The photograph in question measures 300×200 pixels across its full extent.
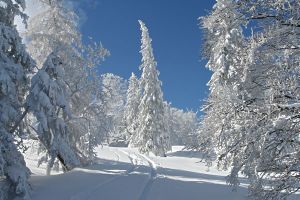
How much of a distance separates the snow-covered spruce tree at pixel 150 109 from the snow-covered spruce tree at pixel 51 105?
1199 inches

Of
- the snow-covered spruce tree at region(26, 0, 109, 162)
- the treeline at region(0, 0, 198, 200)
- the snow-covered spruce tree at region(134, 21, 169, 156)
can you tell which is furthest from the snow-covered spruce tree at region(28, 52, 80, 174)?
the snow-covered spruce tree at region(134, 21, 169, 156)

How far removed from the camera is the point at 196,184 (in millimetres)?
19453

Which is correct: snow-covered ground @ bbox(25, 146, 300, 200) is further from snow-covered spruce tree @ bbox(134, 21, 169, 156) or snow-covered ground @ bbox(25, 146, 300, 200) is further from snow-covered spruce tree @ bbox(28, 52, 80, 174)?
snow-covered spruce tree @ bbox(134, 21, 169, 156)

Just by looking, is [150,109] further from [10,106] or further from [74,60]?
[10,106]

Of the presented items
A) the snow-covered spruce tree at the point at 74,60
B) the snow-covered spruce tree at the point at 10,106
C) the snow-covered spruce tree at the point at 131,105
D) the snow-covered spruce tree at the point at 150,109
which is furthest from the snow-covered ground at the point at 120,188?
the snow-covered spruce tree at the point at 131,105

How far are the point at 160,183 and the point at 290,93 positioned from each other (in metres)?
12.2

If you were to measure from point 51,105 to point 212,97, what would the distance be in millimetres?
7843

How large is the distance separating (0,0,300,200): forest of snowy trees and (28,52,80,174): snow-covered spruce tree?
0.13 ft

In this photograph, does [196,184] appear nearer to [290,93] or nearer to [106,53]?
[106,53]

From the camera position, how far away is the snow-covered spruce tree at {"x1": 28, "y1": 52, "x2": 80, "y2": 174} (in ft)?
50.2

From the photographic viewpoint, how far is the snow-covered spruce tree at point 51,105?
15312mm

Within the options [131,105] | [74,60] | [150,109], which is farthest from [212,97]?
[131,105]

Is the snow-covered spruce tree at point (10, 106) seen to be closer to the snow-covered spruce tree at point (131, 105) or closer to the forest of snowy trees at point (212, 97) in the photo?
the forest of snowy trees at point (212, 97)

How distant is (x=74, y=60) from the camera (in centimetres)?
2472
